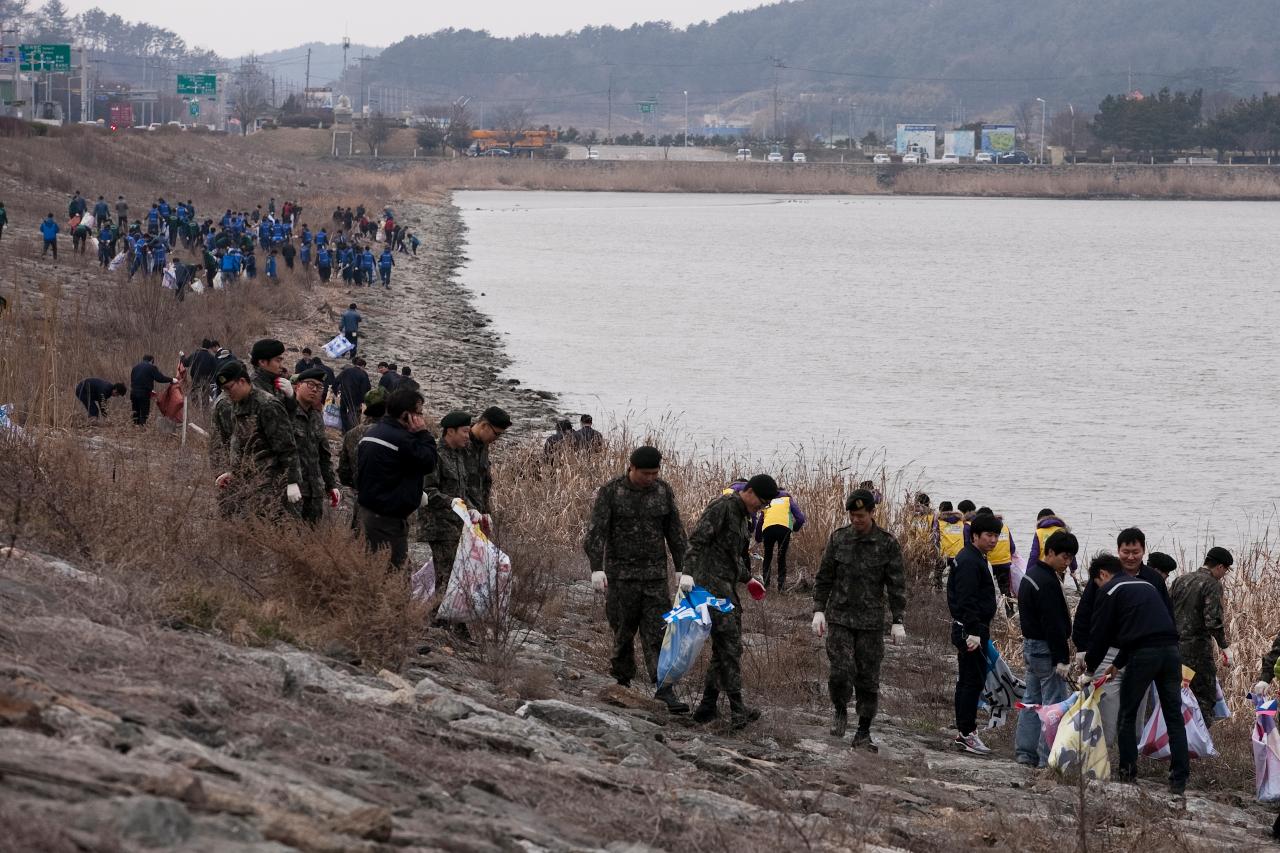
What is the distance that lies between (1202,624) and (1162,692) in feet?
4.38

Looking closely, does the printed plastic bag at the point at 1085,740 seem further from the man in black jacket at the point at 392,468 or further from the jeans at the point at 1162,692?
the man in black jacket at the point at 392,468

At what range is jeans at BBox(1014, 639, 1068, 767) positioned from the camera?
33.8ft

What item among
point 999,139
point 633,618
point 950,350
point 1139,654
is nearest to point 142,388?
point 633,618

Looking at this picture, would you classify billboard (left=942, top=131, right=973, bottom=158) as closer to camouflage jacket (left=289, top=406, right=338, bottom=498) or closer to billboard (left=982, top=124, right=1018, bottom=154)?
billboard (left=982, top=124, right=1018, bottom=154)

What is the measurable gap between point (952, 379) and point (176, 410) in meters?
25.8

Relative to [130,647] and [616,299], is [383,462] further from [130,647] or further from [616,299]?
[616,299]

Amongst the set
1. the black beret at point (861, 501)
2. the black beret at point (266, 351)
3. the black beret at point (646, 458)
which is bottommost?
the black beret at point (861, 501)

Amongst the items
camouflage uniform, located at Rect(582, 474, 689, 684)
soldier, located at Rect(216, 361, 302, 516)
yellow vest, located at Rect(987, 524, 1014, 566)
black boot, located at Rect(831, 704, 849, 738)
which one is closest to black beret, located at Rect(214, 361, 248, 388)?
soldier, located at Rect(216, 361, 302, 516)

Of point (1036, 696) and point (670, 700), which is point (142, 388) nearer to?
point (670, 700)

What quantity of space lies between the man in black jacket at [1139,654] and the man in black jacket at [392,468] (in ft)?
13.7

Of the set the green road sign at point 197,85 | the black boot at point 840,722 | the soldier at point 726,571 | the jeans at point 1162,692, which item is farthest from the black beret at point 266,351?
the green road sign at point 197,85

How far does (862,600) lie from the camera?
33.5 ft

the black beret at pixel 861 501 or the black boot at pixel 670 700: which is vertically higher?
the black beret at pixel 861 501

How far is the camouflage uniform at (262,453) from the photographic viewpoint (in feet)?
33.9
